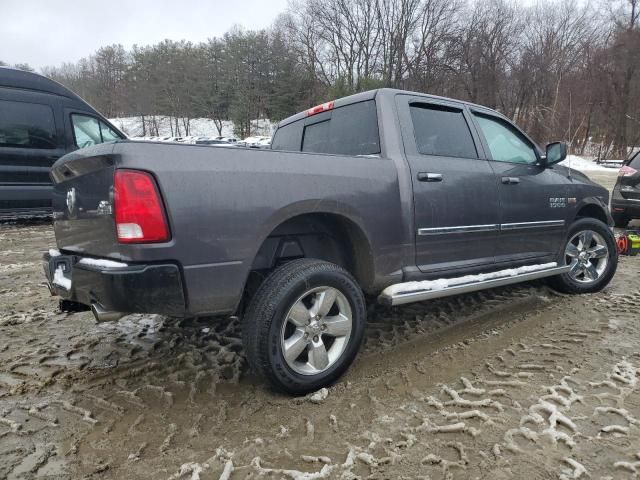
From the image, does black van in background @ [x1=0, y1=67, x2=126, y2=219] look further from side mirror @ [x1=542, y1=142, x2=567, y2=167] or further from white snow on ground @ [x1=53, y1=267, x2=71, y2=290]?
side mirror @ [x1=542, y1=142, x2=567, y2=167]

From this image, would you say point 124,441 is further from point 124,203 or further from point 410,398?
point 410,398

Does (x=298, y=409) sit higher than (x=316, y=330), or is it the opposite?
(x=316, y=330)

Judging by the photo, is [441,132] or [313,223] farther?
[441,132]

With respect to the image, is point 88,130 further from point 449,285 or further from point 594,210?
point 594,210

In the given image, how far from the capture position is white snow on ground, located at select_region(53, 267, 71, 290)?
226 centimetres

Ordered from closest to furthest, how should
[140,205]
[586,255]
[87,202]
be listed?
[140,205], [87,202], [586,255]

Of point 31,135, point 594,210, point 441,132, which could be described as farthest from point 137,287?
point 31,135

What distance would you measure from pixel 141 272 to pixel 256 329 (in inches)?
24.0

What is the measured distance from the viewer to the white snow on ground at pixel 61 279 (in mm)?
2258

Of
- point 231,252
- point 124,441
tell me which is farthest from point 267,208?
point 124,441

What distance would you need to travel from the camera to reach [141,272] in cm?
188

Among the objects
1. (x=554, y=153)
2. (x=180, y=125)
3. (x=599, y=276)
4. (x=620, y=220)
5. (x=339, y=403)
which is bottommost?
(x=339, y=403)

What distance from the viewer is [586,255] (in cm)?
413

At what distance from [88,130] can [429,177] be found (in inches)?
267
